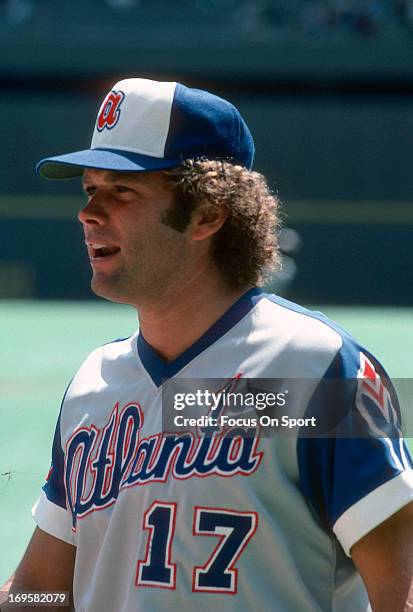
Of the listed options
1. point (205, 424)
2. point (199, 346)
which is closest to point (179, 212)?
point (199, 346)

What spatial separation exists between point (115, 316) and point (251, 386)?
12007 millimetres

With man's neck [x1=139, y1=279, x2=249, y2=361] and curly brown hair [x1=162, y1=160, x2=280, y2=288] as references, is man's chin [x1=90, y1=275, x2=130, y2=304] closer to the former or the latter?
man's neck [x1=139, y1=279, x2=249, y2=361]

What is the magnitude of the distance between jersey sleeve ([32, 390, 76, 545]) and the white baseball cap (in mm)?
592

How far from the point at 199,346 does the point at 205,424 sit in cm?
19

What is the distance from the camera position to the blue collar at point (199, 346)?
6.93 feet

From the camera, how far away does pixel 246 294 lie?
220 centimetres

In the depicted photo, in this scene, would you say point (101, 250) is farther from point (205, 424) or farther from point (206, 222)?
point (205, 424)

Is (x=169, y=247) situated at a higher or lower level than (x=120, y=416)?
higher

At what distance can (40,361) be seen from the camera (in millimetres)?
10812

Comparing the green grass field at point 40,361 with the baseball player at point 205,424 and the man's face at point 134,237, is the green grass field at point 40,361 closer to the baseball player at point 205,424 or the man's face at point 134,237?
Result: the baseball player at point 205,424

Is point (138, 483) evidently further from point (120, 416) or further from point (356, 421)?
point (356, 421)

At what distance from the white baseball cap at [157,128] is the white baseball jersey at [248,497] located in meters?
0.40

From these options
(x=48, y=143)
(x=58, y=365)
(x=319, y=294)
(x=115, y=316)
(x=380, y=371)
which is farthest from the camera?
(x=48, y=143)

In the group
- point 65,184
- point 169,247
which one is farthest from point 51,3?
point 169,247
